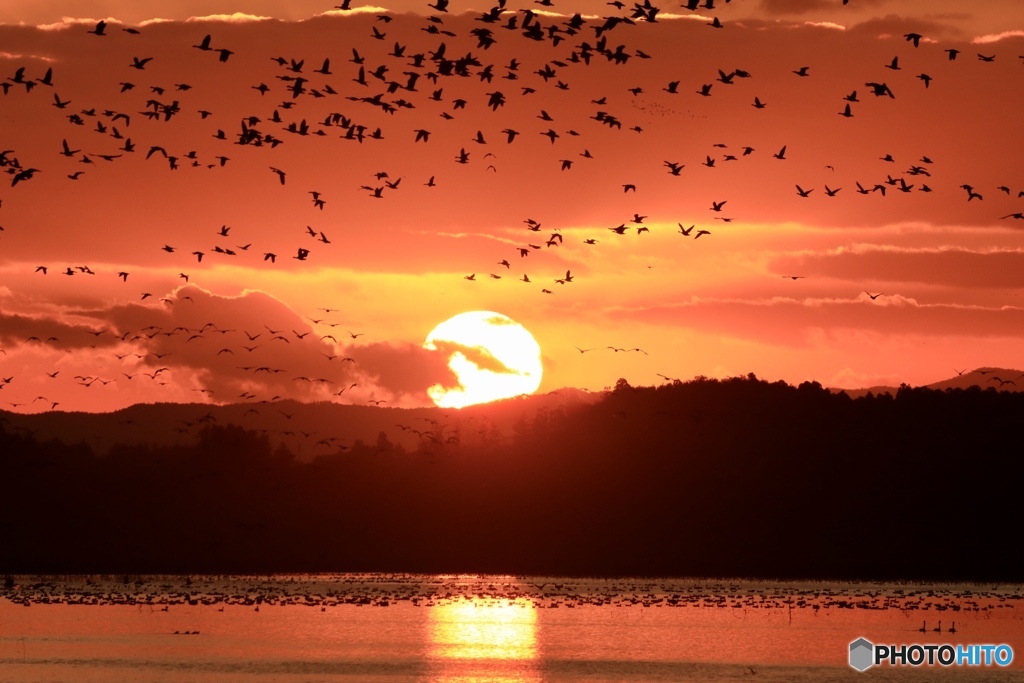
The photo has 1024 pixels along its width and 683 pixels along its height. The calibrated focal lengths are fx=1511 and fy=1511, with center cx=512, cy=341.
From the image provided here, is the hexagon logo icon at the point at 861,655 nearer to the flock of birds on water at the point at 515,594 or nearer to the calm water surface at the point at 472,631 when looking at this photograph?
the calm water surface at the point at 472,631

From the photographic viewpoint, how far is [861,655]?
7900 cm

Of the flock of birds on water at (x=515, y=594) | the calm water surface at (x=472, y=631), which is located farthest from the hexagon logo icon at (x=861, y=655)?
the flock of birds on water at (x=515, y=594)


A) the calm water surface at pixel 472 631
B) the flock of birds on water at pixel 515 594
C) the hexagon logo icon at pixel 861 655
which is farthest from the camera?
the flock of birds on water at pixel 515 594

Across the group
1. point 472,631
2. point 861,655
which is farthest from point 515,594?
point 861,655

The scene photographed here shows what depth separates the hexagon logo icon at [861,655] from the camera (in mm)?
76644

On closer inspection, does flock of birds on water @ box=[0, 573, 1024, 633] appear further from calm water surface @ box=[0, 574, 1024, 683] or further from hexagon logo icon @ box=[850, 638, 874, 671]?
hexagon logo icon @ box=[850, 638, 874, 671]

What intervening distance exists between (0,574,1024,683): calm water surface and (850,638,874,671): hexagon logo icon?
2.73 ft

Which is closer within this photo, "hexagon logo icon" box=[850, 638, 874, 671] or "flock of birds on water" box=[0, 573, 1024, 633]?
"hexagon logo icon" box=[850, 638, 874, 671]

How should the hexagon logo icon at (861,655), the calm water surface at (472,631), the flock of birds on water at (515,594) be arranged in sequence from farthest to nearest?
1. the flock of birds on water at (515,594)
2. the hexagon logo icon at (861,655)
3. the calm water surface at (472,631)

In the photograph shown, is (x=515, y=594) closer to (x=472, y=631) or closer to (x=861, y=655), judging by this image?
(x=472, y=631)

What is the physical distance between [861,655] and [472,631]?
31122 mm

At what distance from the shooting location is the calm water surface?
74.9 m

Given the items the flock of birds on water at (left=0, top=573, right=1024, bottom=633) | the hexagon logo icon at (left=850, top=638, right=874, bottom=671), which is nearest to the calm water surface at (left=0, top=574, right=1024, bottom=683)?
the flock of birds on water at (left=0, top=573, right=1024, bottom=633)

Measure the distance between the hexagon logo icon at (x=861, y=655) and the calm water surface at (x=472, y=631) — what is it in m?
0.83
